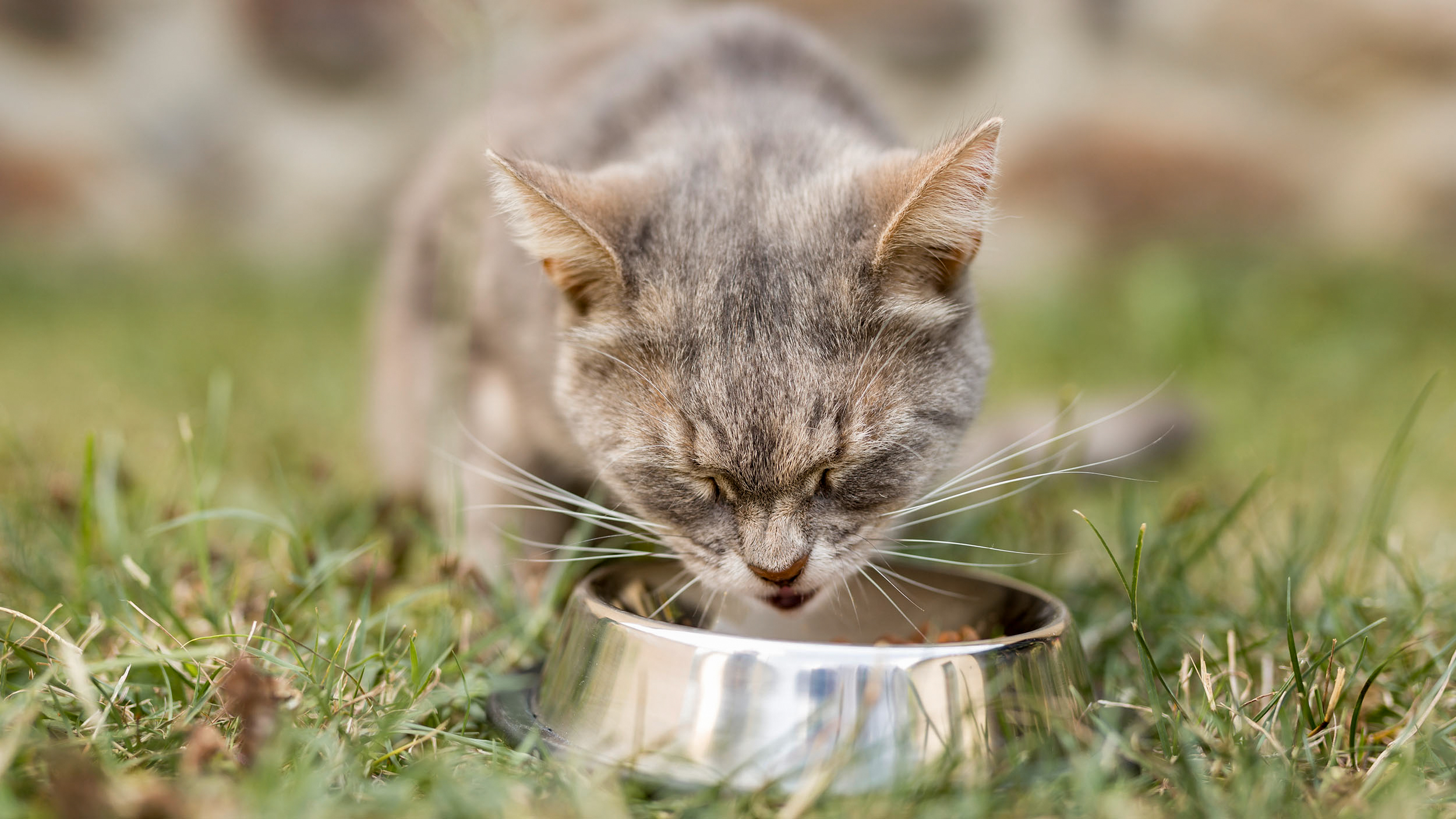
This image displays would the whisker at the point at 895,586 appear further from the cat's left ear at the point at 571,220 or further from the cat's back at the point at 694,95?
the cat's back at the point at 694,95

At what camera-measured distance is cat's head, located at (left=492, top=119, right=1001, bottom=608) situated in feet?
4.46

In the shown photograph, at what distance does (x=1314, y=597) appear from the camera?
1.74 metres

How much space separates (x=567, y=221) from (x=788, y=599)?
0.59 metres

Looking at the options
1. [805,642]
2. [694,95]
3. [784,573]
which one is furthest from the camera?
[694,95]

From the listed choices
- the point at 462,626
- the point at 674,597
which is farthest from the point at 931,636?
the point at 462,626

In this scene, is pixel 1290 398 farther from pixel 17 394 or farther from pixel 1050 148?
Answer: pixel 17 394

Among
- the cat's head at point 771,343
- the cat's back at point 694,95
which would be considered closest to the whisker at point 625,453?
the cat's head at point 771,343

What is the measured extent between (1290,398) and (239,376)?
3145mm

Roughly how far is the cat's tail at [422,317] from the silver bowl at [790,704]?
101cm

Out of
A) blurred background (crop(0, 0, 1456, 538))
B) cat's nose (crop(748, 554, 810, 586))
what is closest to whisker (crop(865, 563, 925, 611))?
cat's nose (crop(748, 554, 810, 586))

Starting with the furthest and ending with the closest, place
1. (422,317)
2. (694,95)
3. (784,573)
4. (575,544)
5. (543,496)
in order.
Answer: (422,317) < (694,95) < (543,496) < (575,544) < (784,573)

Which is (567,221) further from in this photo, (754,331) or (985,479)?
(985,479)

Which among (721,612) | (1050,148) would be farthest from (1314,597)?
(1050,148)

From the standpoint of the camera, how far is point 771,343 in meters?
1.39
